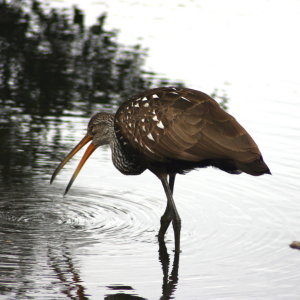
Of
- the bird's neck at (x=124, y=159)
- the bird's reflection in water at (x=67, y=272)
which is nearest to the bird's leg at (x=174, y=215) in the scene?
the bird's neck at (x=124, y=159)

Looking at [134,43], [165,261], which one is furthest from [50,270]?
[134,43]

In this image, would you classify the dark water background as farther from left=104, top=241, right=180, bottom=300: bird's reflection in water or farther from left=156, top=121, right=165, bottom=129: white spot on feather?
left=156, top=121, right=165, bottom=129: white spot on feather

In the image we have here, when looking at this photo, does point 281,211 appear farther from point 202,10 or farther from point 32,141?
Answer: point 202,10

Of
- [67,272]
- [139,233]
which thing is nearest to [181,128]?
[139,233]

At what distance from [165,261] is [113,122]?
1.66 metres

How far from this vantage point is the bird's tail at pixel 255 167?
23.9 ft

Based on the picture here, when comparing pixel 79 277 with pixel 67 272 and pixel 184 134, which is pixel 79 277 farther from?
pixel 184 134

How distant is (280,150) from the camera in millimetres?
10977

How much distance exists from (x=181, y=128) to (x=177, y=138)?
3.8 inches

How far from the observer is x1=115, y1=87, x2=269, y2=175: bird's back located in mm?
7453

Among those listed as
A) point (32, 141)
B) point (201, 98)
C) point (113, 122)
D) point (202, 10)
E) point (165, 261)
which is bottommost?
point (202, 10)

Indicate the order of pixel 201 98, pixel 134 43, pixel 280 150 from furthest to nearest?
1. pixel 134 43
2. pixel 280 150
3. pixel 201 98

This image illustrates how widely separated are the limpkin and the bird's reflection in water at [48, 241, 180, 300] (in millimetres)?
445

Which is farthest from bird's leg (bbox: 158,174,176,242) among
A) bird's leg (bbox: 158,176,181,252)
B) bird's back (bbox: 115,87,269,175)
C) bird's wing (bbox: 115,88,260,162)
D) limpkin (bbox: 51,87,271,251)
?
bird's wing (bbox: 115,88,260,162)
